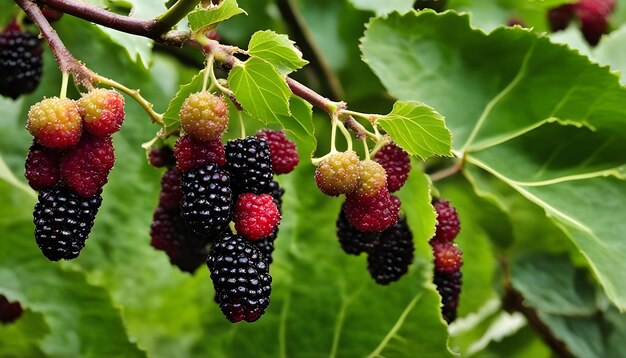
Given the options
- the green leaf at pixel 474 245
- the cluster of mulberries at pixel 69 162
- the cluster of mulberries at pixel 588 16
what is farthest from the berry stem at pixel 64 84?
the cluster of mulberries at pixel 588 16

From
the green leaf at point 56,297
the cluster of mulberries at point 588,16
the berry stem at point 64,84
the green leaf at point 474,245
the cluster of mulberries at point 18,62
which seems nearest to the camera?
the berry stem at point 64,84

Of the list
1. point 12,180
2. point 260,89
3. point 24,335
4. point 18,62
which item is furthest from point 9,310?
point 260,89

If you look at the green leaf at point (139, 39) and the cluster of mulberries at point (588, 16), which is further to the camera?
the cluster of mulberries at point (588, 16)

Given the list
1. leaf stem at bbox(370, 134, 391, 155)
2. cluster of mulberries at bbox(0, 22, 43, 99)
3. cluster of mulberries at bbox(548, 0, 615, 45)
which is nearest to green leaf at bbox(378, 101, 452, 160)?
leaf stem at bbox(370, 134, 391, 155)

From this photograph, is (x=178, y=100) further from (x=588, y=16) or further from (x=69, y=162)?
(x=588, y=16)

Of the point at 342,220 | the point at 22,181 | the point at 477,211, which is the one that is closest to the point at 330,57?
the point at 477,211

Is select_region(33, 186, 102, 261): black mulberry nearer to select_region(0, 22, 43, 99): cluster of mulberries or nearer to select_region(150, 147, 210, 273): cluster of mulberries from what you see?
select_region(150, 147, 210, 273): cluster of mulberries

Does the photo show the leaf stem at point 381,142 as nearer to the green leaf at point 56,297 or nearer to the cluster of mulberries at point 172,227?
the cluster of mulberries at point 172,227
